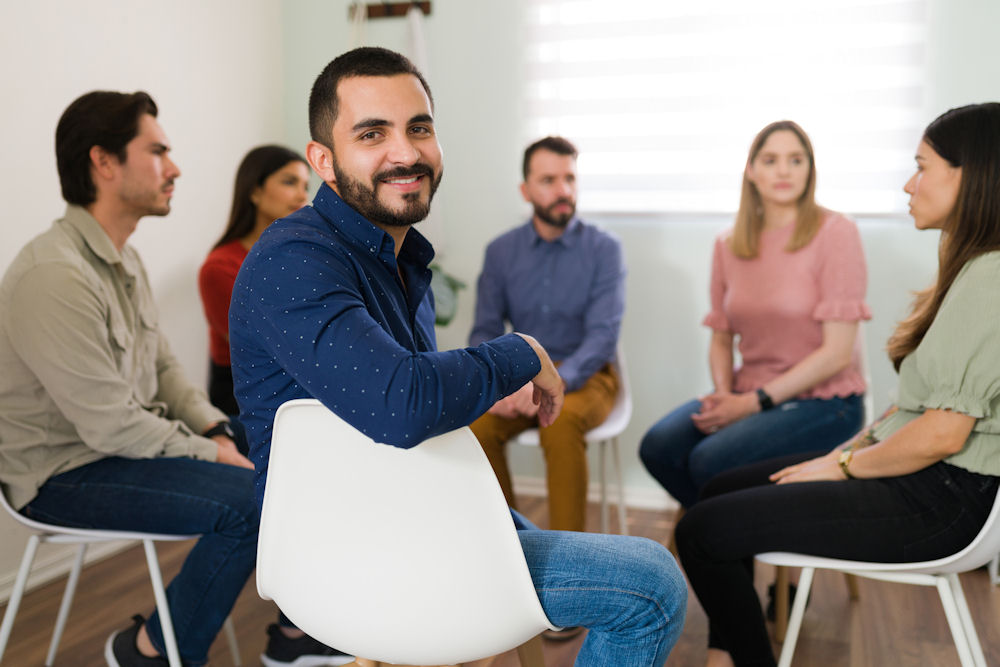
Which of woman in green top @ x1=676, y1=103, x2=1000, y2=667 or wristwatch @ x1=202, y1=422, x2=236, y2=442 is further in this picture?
wristwatch @ x1=202, y1=422, x2=236, y2=442

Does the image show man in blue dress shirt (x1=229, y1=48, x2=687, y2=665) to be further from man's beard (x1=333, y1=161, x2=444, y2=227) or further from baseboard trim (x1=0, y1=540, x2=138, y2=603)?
baseboard trim (x1=0, y1=540, x2=138, y2=603)

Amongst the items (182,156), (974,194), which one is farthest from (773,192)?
(182,156)

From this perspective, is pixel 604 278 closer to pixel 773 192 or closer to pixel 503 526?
pixel 773 192

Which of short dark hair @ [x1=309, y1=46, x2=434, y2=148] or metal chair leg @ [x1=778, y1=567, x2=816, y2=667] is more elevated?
short dark hair @ [x1=309, y1=46, x2=434, y2=148]

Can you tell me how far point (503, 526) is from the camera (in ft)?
3.86

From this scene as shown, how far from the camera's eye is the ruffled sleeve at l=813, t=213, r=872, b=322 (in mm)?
2471

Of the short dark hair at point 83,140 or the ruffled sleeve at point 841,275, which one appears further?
the ruffled sleeve at point 841,275

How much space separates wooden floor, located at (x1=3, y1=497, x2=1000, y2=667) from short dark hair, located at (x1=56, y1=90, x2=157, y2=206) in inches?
47.1

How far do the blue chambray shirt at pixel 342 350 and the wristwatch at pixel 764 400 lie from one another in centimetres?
141

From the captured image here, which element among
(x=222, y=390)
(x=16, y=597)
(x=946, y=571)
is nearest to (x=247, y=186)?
(x=222, y=390)

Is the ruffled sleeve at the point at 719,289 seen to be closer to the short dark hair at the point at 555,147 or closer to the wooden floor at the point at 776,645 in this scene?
the short dark hair at the point at 555,147

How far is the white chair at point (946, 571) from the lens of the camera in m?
1.52

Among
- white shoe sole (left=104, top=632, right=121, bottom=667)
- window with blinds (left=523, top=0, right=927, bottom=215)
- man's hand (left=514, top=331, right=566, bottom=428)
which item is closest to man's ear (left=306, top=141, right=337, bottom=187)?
man's hand (left=514, top=331, right=566, bottom=428)

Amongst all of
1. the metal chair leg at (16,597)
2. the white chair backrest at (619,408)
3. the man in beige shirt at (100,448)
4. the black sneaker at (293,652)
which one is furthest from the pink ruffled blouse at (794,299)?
the metal chair leg at (16,597)
